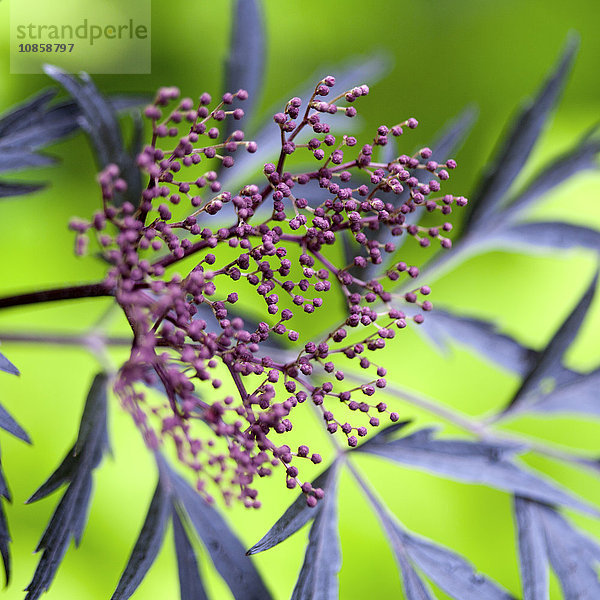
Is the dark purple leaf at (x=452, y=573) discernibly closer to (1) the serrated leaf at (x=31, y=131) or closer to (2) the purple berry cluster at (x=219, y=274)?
(2) the purple berry cluster at (x=219, y=274)

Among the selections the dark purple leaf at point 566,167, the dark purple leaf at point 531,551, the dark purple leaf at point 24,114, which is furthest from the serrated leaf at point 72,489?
the dark purple leaf at point 566,167

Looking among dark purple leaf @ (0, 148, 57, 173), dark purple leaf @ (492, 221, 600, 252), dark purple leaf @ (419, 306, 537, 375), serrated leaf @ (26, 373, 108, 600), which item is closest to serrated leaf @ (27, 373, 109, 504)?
serrated leaf @ (26, 373, 108, 600)

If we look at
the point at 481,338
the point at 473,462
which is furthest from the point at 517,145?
the point at 473,462

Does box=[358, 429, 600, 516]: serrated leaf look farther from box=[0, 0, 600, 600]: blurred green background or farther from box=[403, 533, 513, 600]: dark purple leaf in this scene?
box=[0, 0, 600, 600]: blurred green background

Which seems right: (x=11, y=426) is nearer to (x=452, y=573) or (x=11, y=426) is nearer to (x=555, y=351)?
(x=452, y=573)

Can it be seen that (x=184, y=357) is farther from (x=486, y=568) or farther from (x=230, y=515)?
(x=486, y=568)

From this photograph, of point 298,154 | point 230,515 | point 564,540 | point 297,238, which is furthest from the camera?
point 298,154

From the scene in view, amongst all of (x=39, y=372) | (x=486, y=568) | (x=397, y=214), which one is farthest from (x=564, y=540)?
(x=39, y=372)
